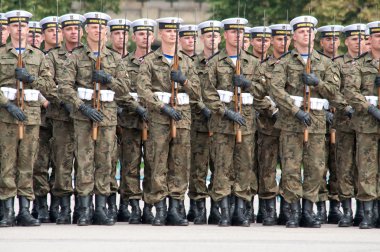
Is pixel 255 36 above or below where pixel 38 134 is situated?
above

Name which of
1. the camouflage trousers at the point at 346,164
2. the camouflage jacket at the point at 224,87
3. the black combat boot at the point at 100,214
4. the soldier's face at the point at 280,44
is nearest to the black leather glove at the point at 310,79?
the camouflage jacket at the point at 224,87

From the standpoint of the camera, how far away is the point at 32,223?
17875 mm

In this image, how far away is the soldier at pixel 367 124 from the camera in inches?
708

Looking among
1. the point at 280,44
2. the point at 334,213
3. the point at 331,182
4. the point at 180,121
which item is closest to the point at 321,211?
the point at 334,213

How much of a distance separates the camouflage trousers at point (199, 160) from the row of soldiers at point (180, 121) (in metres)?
0.28

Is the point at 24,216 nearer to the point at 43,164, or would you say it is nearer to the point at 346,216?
the point at 43,164

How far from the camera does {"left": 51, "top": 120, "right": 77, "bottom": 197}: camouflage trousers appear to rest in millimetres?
18547

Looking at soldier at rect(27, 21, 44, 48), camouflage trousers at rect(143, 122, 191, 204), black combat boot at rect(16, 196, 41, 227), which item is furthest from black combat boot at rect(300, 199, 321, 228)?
soldier at rect(27, 21, 44, 48)

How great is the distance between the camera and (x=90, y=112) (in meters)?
17.7

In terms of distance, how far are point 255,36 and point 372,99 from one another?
2.64m

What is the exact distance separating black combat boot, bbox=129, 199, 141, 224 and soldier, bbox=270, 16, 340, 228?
1.87m

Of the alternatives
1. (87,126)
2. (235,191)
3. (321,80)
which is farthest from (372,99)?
(87,126)

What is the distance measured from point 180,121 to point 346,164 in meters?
2.15

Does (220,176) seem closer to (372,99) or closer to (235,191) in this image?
(235,191)
